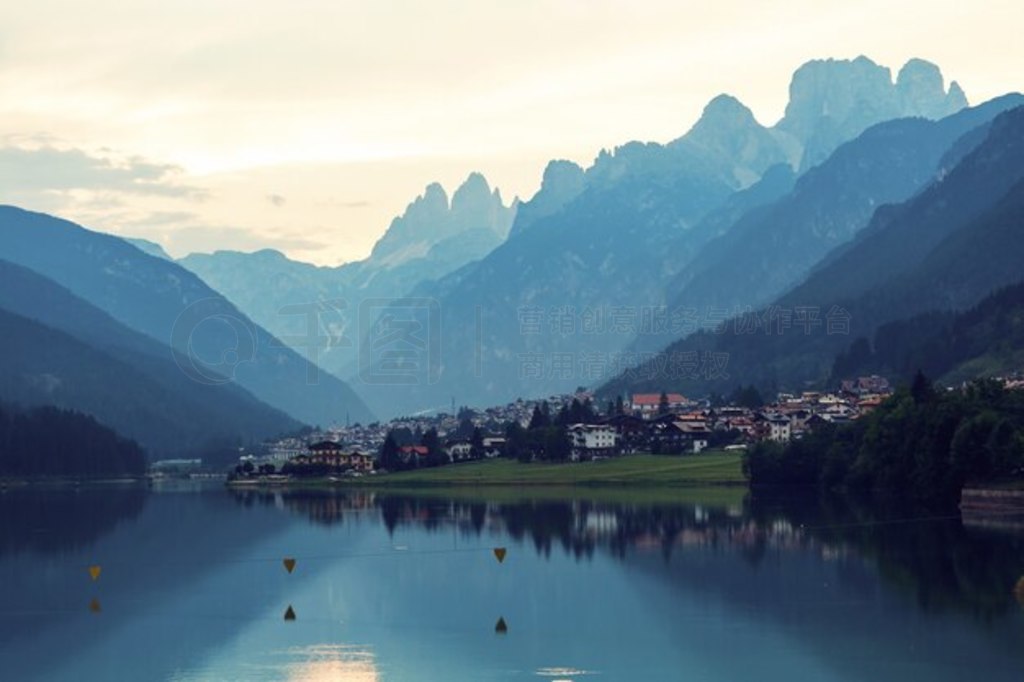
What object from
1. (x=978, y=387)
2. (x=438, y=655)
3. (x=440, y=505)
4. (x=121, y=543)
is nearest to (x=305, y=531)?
(x=121, y=543)

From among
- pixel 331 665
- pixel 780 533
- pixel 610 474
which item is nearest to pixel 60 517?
pixel 610 474

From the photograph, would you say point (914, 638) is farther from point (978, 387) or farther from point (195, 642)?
point (978, 387)

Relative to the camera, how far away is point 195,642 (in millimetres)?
69812

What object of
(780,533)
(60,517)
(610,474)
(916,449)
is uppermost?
(916,449)

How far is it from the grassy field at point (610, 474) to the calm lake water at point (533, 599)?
37348mm

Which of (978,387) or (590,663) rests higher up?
(978,387)

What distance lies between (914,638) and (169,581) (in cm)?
4052

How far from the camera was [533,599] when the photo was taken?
80375mm

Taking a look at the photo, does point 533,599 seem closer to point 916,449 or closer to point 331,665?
point 331,665

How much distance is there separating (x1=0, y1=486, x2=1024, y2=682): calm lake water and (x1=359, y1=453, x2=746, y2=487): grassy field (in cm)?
3735

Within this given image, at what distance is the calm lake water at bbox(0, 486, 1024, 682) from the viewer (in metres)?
63.1

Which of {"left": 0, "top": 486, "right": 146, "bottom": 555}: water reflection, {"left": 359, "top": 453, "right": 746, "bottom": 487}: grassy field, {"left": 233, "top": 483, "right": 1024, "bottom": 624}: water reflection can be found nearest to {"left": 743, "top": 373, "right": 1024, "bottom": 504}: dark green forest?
{"left": 233, "top": 483, "right": 1024, "bottom": 624}: water reflection

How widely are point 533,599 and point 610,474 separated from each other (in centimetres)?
9788

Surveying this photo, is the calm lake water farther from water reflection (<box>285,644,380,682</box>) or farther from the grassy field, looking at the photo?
the grassy field
